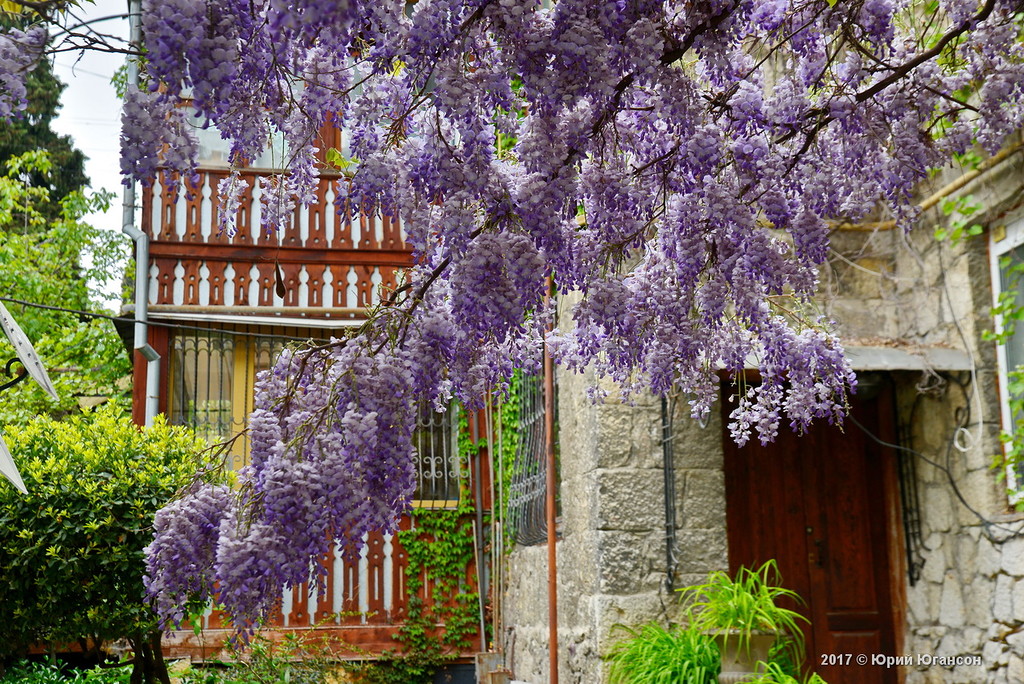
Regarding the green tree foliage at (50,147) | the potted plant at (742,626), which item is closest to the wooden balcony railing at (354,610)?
the potted plant at (742,626)

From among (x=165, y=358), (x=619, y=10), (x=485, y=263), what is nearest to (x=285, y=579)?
(x=485, y=263)

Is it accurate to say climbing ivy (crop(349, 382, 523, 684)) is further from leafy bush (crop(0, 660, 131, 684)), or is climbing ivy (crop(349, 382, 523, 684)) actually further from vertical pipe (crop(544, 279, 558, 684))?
leafy bush (crop(0, 660, 131, 684))

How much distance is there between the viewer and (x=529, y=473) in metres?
6.67

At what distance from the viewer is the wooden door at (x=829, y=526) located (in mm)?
5812

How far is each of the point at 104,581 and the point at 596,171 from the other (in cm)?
338

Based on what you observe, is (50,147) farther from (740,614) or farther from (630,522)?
(740,614)

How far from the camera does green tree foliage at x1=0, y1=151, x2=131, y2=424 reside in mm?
10570

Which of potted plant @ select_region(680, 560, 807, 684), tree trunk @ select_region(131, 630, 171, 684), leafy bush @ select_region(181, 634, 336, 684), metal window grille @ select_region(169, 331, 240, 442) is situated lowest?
leafy bush @ select_region(181, 634, 336, 684)

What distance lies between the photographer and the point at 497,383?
129 inches

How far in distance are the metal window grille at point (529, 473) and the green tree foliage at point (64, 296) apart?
17.6 ft

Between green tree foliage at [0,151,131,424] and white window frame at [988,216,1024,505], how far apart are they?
8.43 m

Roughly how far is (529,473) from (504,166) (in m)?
4.12

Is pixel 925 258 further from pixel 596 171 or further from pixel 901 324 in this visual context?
pixel 596 171

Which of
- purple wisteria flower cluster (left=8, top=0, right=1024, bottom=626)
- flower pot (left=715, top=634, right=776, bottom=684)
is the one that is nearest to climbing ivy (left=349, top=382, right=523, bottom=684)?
flower pot (left=715, top=634, right=776, bottom=684)
